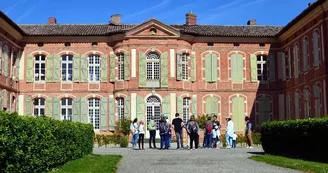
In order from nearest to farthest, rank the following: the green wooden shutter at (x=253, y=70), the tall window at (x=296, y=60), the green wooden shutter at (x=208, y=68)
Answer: the tall window at (x=296, y=60) < the green wooden shutter at (x=208, y=68) < the green wooden shutter at (x=253, y=70)

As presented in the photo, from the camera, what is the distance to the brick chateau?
3200 cm

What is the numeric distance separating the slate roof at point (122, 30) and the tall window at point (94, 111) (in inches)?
185

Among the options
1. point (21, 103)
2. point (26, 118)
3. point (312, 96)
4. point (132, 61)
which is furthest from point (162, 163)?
point (21, 103)

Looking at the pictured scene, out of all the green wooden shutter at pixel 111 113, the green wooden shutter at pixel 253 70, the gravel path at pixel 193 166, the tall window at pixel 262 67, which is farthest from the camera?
the tall window at pixel 262 67

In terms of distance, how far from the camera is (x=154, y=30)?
32562 millimetres

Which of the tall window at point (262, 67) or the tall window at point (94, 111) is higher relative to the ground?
the tall window at point (262, 67)

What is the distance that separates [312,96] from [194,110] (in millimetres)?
8410

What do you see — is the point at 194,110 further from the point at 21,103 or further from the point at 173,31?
the point at 21,103

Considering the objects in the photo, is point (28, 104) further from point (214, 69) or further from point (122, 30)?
point (214, 69)

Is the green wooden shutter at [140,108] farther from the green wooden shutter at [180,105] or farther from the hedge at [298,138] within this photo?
the hedge at [298,138]

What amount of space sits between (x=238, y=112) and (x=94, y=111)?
10.0 meters

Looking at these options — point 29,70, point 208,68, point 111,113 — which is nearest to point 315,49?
point 208,68

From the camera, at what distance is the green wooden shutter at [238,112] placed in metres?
33.6

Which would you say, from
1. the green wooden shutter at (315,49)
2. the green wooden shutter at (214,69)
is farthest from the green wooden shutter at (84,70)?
the green wooden shutter at (315,49)
